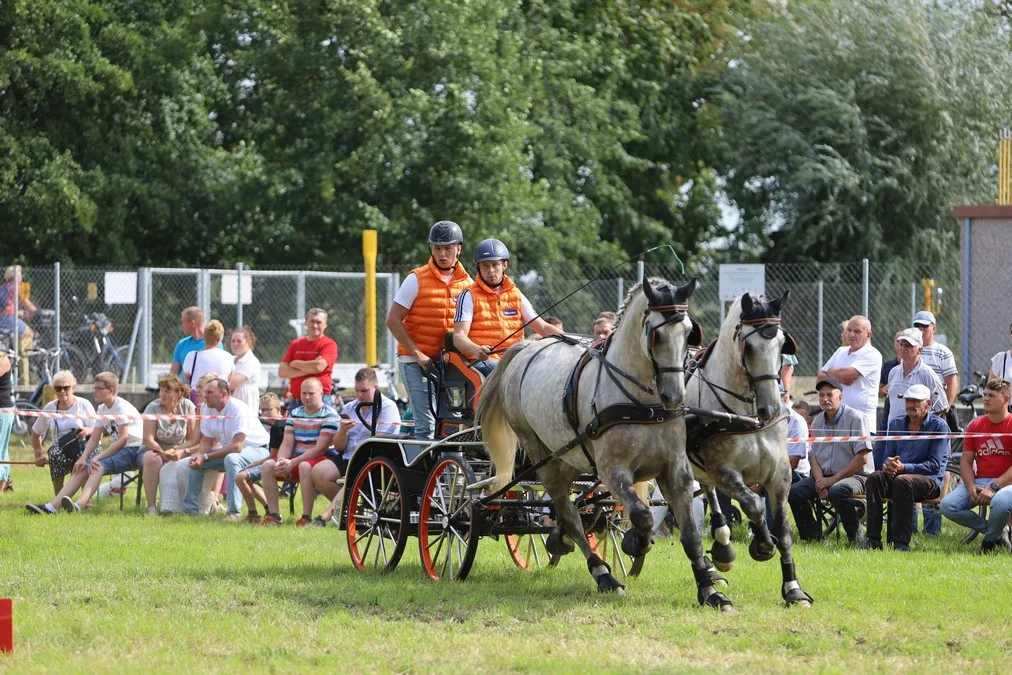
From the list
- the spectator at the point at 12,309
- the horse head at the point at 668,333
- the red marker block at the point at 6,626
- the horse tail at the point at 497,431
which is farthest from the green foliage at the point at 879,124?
the red marker block at the point at 6,626

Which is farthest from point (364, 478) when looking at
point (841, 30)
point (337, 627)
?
point (841, 30)

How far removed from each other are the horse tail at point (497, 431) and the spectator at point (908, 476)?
3.48 m

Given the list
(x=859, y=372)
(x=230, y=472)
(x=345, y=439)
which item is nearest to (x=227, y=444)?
(x=230, y=472)

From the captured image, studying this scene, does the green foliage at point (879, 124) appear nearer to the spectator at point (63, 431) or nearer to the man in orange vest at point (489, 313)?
the spectator at point (63, 431)

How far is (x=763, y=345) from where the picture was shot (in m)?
7.69

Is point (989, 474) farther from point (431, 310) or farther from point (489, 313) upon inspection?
point (431, 310)

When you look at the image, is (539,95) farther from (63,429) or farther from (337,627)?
(337,627)

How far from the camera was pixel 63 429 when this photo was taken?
13.9 metres

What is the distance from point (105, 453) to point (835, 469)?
6.71 m

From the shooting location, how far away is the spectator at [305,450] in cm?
1227

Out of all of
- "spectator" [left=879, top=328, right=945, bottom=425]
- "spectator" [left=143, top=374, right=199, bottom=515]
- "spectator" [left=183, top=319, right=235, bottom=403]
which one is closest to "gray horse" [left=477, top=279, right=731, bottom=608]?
"spectator" [left=879, top=328, right=945, bottom=425]

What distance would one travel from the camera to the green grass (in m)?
6.44

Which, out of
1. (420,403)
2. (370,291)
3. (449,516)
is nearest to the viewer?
(449,516)

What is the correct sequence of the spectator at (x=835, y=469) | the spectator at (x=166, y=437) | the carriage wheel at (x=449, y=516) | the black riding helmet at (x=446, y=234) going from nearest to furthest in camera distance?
the carriage wheel at (x=449, y=516), the black riding helmet at (x=446, y=234), the spectator at (x=835, y=469), the spectator at (x=166, y=437)
